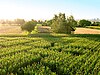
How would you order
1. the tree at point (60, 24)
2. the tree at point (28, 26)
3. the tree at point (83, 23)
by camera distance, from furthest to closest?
1. the tree at point (83, 23)
2. the tree at point (28, 26)
3. the tree at point (60, 24)

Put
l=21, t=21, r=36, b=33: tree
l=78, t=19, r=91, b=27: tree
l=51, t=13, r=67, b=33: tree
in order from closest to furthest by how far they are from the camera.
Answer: l=51, t=13, r=67, b=33: tree < l=21, t=21, r=36, b=33: tree < l=78, t=19, r=91, b=27: tree

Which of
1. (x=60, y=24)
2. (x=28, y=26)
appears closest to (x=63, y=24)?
(x=60, y=24)

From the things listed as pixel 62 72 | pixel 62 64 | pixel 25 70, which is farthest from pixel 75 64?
pixel 25 70

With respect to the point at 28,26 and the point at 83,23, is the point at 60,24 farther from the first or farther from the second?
the point at 83,23

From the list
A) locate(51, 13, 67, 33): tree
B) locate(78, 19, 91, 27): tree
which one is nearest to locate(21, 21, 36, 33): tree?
locate(51, 13, 67, 33): tree

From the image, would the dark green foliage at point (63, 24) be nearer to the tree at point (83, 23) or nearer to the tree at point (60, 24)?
the tree at point (60, 24)

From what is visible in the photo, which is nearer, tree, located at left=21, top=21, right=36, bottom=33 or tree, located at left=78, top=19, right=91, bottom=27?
tree, located at left=21, top=21, right=36, bottom=33

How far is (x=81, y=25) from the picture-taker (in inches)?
4616

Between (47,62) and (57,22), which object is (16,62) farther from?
(57,22)

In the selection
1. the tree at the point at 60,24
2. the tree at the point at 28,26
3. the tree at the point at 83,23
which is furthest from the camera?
the tree at the point at 83,23

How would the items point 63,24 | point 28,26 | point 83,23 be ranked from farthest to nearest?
point 83,23
point 28,26
point 63,24

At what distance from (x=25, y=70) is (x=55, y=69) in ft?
9.51

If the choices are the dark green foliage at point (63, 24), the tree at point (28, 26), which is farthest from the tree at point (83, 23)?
the dark green foliage at point (63, 24)

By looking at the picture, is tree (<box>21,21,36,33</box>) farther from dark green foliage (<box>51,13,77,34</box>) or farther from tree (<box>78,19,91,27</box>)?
tree (<box>78,19,91,27</box>)
